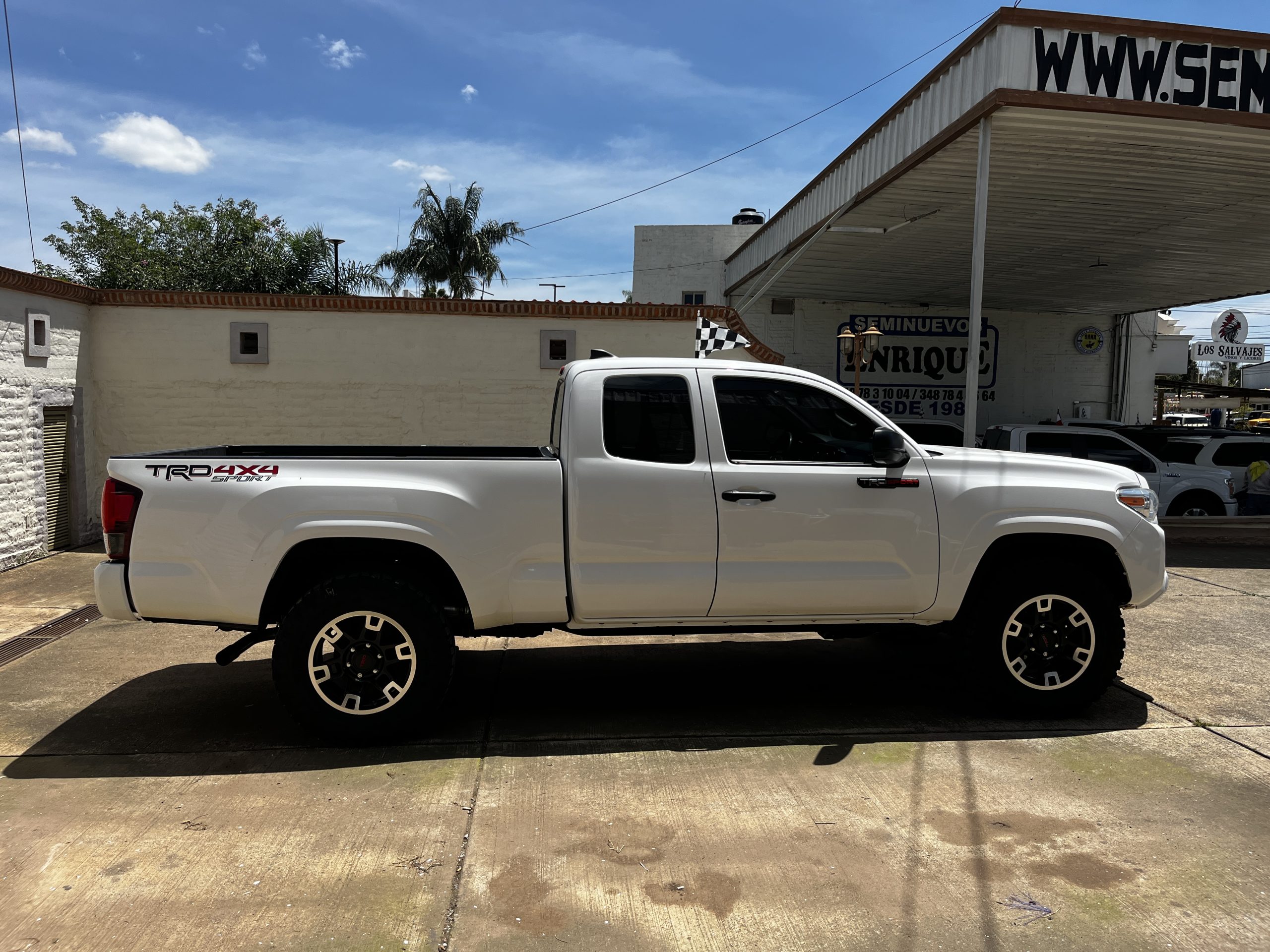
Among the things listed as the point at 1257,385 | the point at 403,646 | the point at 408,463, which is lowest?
the point at 403,646

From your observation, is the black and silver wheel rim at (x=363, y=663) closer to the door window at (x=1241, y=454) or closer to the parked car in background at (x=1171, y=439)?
the parked car in background at (x=1171, y=439)

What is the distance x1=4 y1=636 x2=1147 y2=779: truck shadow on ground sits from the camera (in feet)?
14.6

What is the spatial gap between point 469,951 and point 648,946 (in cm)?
57

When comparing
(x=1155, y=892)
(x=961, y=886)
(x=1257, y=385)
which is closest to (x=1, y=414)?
(x=961, y=886)

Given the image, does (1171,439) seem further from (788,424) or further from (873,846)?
(873,846)

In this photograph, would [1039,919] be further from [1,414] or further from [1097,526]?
[1,414]

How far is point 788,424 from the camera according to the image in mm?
4820

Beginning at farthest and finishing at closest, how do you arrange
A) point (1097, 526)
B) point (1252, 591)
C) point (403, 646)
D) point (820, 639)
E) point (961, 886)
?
point (1252, 591) → point (820, 639) → point (1097, 526) → point (403, 646) → point (961, 886)

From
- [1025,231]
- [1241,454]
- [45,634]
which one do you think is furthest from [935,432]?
[45,634]

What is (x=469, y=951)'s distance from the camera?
288 cm

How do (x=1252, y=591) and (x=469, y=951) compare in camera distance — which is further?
(x=1252, y=591)

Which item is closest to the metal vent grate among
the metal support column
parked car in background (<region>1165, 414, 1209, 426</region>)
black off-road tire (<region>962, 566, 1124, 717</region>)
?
black off-road tire (<region>962, 566, 1124, 717</region>)

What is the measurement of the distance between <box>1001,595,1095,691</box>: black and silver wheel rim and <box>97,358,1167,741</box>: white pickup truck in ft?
0.04

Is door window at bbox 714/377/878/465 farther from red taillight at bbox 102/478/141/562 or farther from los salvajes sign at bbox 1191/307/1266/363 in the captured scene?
los salvajes sign at bbox 1191/307/1266/363
